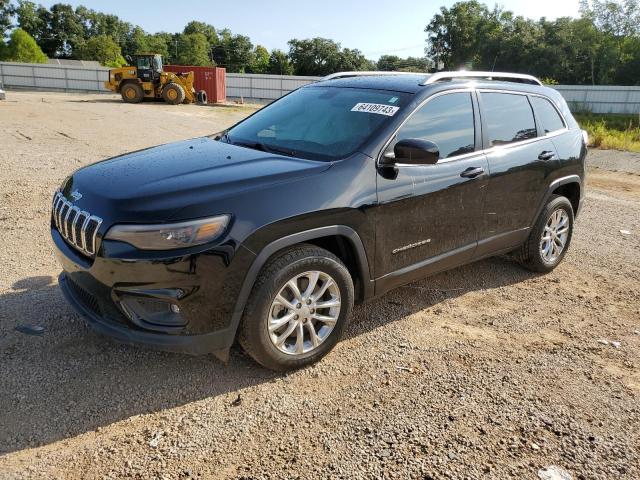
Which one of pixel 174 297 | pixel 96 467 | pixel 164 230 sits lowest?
pixel 96 467

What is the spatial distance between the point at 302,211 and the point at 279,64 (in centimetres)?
8358

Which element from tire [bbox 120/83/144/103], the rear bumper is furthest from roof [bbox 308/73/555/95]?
tire [bbox 120/83/144/103]

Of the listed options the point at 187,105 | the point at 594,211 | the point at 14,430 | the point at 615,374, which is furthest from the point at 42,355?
the point at 187,105

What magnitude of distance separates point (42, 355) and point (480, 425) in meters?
2.63

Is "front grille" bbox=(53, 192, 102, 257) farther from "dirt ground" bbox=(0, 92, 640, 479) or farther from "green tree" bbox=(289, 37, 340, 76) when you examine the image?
"green tree" bbox=(289, 37, 340, 76)

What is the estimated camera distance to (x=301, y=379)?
3199 millimetres

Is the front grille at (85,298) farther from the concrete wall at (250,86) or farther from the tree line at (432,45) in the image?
the tree line at (432,45)

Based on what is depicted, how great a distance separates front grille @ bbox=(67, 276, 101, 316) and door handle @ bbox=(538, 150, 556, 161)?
3715mm

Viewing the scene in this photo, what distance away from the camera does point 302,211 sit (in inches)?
118

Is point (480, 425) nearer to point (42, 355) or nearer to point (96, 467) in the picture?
point (96, 467)

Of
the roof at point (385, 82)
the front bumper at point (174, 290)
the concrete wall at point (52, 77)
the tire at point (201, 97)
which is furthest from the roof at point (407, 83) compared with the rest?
the concrete wall at point (52, 77)

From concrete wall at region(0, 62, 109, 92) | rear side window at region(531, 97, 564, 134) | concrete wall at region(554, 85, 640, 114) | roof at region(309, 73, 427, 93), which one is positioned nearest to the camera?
roof at region(309, 73, 427, 93)

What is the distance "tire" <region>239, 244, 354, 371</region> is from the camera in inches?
A: 115

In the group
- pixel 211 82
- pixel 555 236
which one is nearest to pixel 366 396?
pixel 555 236
